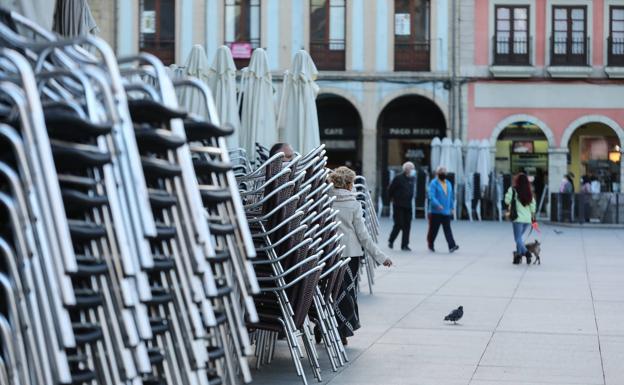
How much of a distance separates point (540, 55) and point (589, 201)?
8.10 m

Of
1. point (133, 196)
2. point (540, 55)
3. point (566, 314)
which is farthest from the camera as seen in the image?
point (540, 55)

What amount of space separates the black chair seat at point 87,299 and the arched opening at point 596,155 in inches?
1617

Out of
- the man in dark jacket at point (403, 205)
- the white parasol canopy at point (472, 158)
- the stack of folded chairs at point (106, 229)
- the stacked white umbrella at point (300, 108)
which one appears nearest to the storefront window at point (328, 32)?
the white parasol canopy at point (472, 158)

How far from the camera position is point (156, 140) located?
490 cm

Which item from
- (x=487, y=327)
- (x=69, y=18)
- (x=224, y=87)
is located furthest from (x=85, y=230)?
(x=224, y=87)

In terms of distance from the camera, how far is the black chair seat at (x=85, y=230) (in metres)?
4.61

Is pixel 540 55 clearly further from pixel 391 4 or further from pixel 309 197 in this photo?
pixel 309 197

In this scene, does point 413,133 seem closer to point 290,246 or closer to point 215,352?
point 290,246

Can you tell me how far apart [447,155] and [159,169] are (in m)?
35.0

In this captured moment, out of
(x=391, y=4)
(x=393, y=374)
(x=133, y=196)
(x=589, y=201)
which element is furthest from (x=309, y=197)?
(x=391, y=4)

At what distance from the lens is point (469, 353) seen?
10180 mm

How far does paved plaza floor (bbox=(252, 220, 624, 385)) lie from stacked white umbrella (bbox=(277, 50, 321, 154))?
2.44 metres

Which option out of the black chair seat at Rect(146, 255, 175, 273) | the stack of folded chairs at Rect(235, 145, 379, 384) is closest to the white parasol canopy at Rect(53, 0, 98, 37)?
the stack of folded chairs at Rect(235, 145, 379, 384)

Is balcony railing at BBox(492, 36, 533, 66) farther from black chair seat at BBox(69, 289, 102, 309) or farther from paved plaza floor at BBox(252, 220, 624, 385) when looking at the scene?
black chair seat at BBox(69, 289, 102, 309)
